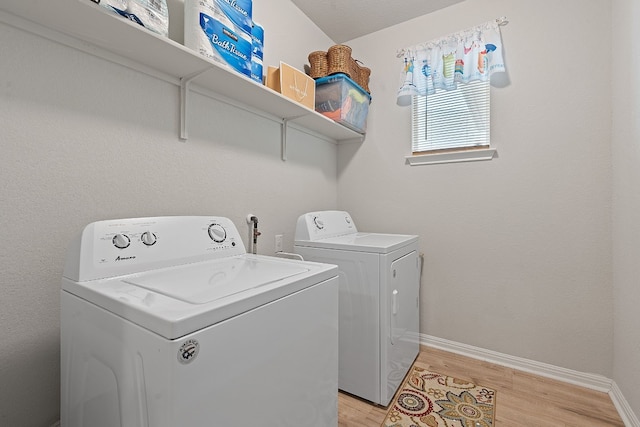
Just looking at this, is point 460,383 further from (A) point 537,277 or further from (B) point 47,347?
(B) point 47,347

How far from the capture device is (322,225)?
1954 mm

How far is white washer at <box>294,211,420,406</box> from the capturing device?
5.10 feet

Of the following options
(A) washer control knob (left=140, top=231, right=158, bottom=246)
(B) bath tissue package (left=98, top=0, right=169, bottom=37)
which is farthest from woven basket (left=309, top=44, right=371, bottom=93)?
Result: (A) washer control knob (left=140, top=231, right=158, bottom=246)

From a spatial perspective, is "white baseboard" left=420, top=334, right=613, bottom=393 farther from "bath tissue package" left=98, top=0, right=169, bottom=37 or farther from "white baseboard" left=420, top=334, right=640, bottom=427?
"bath tissue package" left=98, top=0, right=169, bottom=37

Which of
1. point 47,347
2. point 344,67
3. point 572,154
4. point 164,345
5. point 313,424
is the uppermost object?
point 344,67

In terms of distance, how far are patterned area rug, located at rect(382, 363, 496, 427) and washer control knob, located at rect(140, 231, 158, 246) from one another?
55.2 inches

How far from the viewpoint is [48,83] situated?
38.5 inches

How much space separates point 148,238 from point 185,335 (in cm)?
60

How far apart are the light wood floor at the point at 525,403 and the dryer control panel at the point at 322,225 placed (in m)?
0.98

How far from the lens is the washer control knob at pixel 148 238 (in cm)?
104

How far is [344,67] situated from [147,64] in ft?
4.17

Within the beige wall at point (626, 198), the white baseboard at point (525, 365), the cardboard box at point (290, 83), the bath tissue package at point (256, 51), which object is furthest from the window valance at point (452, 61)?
the white baseboard at point (525, 365)

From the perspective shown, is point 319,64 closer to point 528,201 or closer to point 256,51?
point 256,51

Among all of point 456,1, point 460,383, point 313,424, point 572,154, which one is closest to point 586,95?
point 572,154
